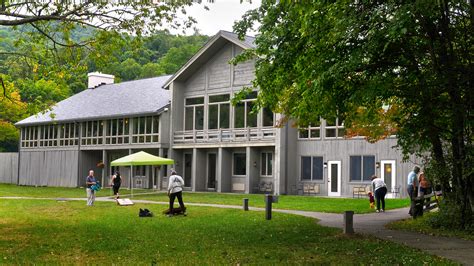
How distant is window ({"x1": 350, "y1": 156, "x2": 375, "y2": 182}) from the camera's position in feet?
103

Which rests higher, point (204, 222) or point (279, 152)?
point (279, 152)

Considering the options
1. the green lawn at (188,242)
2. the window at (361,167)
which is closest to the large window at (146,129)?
the window at (361,167)

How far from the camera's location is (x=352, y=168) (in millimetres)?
32188

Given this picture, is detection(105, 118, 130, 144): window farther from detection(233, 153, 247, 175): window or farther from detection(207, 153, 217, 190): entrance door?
detection(233, 153, 247, 175): window

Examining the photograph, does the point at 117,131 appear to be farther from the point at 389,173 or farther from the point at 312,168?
the point at 389,173

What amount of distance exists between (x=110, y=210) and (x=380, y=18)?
13452mm

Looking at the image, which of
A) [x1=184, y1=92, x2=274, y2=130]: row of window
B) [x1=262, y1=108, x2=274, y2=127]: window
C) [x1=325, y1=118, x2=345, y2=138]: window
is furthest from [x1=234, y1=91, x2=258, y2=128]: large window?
[x1=325, y1=118, x2=345, y2=138]: window

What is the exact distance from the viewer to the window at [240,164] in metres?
37.0

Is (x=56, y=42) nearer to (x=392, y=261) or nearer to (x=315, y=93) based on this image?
(x=315, y=93)

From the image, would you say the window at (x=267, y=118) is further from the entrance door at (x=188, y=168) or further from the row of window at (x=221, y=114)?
the entrance door at (x=188, y=168)

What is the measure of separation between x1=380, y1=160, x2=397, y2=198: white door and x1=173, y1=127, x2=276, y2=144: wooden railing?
6.84m

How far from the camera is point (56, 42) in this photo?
49.6 feet

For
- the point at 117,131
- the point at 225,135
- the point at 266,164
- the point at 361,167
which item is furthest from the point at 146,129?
the point at 361,167

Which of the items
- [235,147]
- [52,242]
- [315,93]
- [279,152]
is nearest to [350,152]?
[279,152]
